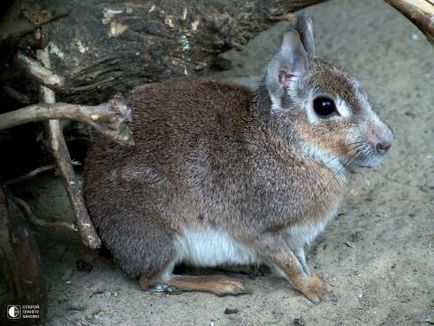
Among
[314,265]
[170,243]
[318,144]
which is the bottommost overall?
[314,265]

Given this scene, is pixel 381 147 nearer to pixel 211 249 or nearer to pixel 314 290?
pixel 314 290

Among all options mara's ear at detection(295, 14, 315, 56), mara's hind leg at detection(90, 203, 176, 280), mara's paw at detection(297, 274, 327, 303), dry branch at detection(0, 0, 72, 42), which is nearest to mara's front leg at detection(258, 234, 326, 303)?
mara's paw at detection(297, 274, 327, 303)

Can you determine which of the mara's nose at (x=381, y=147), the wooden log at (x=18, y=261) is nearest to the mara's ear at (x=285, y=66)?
the mara's nose at (x=381, y=147)

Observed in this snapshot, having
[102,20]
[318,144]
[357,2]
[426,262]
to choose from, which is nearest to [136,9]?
[102,20]

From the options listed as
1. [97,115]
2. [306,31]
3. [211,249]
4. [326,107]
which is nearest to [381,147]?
[326,107]

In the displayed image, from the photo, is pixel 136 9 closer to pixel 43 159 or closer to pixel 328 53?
pixel 43 159

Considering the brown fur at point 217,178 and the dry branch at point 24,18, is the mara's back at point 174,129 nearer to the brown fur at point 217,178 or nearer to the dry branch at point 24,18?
the brown fur at point 217,178
